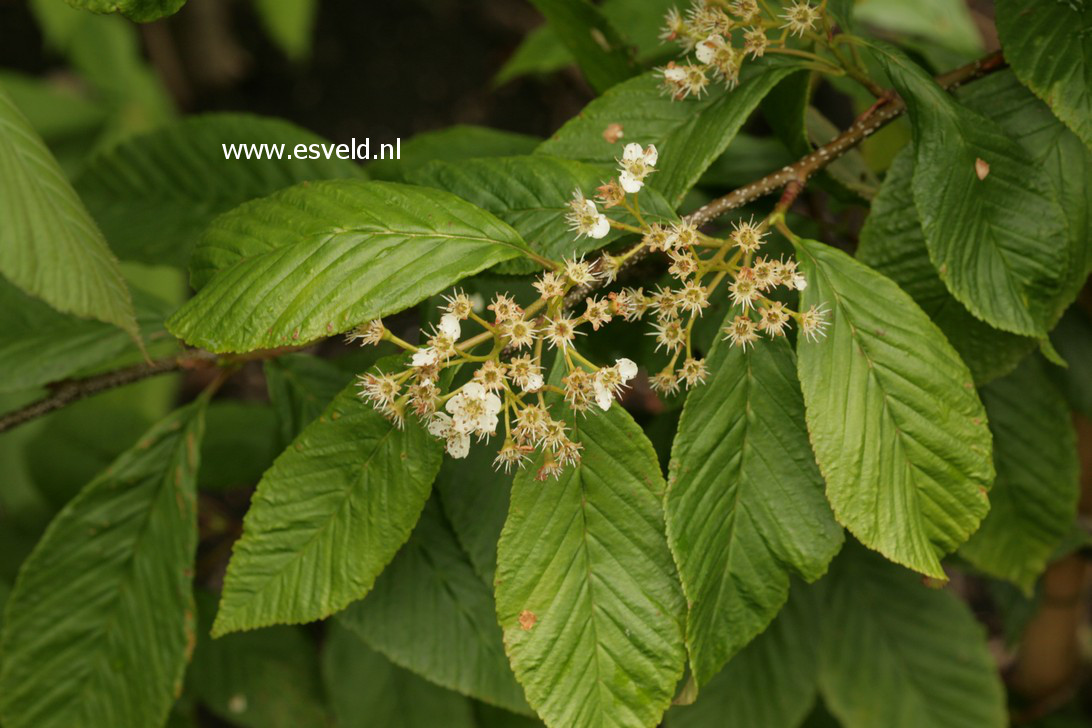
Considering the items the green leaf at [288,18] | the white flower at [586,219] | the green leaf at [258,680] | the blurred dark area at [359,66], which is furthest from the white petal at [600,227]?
the blurred dark area at [359,66]

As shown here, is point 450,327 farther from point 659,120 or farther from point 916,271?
point 916,271

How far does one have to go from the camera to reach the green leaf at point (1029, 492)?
39.4 inches

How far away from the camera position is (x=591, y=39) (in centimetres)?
89

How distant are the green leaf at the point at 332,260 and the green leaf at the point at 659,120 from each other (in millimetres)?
168

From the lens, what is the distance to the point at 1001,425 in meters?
1.02

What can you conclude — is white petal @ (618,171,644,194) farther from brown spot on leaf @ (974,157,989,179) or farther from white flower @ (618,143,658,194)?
brown spot on leaf @ (974,157,989,179)

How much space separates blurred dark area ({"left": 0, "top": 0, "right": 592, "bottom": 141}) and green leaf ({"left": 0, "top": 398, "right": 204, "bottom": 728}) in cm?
205

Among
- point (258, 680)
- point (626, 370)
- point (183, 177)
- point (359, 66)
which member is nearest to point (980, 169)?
point (626, 370)

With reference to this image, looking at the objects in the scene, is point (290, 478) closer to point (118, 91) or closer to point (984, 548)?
point (984, 548)

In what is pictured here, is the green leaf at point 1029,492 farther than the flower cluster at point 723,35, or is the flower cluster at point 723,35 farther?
the green leaf at point 1029,492

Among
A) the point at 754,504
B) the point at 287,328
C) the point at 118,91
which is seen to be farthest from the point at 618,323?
the point at 118,91

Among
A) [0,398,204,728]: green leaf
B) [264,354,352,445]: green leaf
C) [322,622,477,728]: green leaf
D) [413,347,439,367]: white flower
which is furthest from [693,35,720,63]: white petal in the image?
[322,622,477,728]: green leaf

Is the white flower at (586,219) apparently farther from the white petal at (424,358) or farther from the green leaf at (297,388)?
the green leaf at (297,388)

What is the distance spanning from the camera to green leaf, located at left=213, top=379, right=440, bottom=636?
705mm
